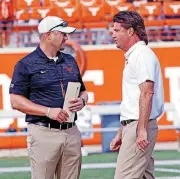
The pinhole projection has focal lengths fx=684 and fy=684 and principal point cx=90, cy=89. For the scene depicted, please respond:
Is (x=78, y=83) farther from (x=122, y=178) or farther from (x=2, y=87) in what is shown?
(x=2, y=87)

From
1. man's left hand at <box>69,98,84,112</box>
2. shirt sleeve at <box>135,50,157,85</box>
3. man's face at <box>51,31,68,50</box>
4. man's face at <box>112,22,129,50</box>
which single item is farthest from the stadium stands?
shirt sleeve at <box>135,50,157,85</box>

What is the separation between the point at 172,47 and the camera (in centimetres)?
1506

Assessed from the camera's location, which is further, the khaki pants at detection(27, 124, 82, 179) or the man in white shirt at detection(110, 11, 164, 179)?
the khaki pants at detection(27, 124, 82, 179)

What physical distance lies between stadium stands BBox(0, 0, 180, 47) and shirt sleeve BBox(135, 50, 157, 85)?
10.2 meters

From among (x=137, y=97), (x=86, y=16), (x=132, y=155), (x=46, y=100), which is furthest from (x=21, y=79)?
(x=86, y=16)

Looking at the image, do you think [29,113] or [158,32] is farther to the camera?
[158,32]

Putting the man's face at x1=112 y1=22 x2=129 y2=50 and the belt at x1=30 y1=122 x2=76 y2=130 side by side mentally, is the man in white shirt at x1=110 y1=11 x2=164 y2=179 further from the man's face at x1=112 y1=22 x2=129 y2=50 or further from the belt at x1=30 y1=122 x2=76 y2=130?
the belt at x1=30 y1=122 x2=76 y2=130

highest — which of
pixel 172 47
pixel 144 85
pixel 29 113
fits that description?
pixel 144 85

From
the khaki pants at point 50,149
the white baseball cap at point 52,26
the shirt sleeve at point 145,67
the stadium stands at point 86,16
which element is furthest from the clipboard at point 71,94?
the stadium stands at point 86,16

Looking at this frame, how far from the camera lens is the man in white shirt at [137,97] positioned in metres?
5.11

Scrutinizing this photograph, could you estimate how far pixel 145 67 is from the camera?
512 cm

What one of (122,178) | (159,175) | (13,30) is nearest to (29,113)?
(122,178)

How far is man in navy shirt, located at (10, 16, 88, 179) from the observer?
562cm

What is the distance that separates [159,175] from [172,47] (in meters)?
5.75
